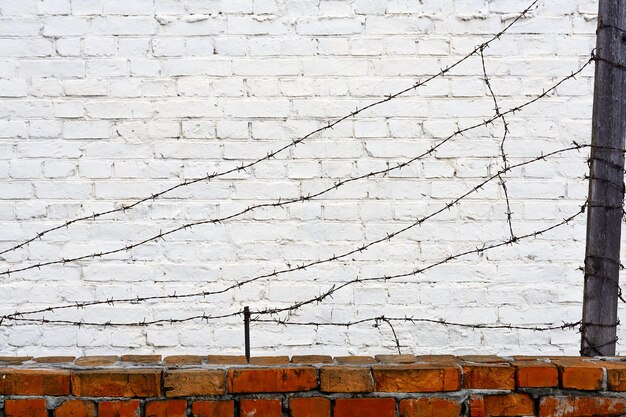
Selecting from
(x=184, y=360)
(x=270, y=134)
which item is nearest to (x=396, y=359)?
(x=184, y=360)

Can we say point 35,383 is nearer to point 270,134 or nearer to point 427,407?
point 427,407

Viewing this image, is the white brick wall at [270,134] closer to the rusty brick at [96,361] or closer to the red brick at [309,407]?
the rusty brick at [96,361]

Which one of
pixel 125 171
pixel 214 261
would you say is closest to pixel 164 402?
pixel 214 261

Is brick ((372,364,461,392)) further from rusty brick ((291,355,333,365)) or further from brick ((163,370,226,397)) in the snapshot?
brick ((163,370,226,397))

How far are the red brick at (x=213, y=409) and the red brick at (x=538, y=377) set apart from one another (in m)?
0.73

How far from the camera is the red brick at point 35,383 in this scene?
1702 mm

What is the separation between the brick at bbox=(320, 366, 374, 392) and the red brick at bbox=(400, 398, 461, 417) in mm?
102

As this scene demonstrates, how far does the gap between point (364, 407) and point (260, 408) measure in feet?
0.85

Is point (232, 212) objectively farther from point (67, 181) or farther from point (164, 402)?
point (164, 402)

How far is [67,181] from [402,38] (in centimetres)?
144

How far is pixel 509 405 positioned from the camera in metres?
1.73

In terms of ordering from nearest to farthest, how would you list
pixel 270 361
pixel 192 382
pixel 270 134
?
pixel 192 382 → pixel 270 361 → pixel 270 134

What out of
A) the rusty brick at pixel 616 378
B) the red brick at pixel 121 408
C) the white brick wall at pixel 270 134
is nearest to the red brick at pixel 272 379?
the red brick at pixel 121 408

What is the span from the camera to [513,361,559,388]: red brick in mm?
1725
